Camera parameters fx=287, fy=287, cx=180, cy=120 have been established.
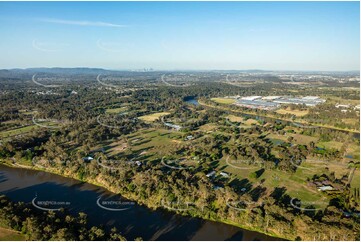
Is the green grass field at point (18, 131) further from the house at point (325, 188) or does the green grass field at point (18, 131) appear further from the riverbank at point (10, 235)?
the house at point (325, 188)

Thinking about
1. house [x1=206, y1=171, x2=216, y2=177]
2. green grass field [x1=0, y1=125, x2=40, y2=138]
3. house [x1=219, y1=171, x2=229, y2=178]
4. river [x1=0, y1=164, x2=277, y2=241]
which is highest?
green grass field [x1=0, y1=125, x2=40, y2=138]

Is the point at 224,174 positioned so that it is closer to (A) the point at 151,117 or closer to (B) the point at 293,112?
(A) the point at 151,117

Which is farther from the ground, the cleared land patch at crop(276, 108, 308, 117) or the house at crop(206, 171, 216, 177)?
the cleared land patch at crop(276, 108, 308, 117)

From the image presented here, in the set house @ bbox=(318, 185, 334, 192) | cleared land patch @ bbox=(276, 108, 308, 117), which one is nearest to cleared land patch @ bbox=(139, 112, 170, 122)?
cleared land patch @ bbox=(276, 108, 308, 117)

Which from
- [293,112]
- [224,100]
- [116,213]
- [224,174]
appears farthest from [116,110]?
[116,213]

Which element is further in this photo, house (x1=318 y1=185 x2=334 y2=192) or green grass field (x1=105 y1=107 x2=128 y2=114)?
green grass field (x1=105 y1=107 x2=128 y2=114)

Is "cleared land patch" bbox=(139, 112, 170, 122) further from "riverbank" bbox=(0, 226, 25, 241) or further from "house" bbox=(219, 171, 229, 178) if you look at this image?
"riverbank" bbox=(0, 226, 25, 241)

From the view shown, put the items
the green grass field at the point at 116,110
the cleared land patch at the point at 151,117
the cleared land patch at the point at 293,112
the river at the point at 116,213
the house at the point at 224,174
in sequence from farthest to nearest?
the green grass field at the point at 116,110, the cleared land patch at the point at 293,112, the cleared land patch at the point at 151,117, the house at the point at 224,174, the river at the point at 116,213

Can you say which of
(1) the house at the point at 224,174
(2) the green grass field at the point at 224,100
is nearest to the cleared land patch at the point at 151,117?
(2) the green grass field at the point at 224,100

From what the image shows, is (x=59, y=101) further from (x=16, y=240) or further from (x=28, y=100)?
(x=16, y=240)
